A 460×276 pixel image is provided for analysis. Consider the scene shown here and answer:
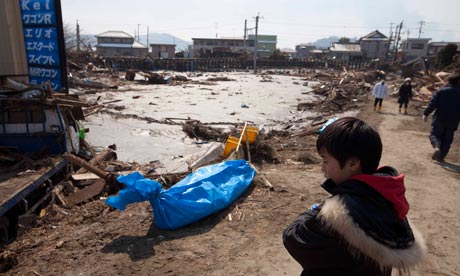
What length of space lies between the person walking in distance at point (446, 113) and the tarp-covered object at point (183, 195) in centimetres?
469

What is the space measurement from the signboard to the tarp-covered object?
5.29m

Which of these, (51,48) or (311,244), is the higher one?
(51,48)

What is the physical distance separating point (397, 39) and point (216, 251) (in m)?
69.9

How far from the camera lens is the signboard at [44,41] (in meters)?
7.61

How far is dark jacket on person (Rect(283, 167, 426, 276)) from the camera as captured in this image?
45.7 inches

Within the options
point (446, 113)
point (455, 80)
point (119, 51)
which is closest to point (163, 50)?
point (119, 51)

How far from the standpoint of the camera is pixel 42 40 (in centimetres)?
782

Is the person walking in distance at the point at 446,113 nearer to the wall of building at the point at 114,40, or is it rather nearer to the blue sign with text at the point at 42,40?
the blue sign with text at the point at 42,40

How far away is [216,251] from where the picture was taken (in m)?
3.58

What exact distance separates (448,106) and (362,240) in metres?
6.75

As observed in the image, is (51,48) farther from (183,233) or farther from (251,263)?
(251,263)

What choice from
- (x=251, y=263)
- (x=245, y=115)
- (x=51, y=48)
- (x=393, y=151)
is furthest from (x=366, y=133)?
(x=245, y=115)

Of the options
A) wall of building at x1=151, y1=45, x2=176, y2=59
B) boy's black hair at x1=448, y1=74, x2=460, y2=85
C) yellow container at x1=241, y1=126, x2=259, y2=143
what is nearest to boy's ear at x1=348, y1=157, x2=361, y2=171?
yellow container at x1=241, y1=126, x2=259, y2=143

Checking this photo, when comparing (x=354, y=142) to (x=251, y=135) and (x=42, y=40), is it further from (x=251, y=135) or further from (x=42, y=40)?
(x=42, y=40)
